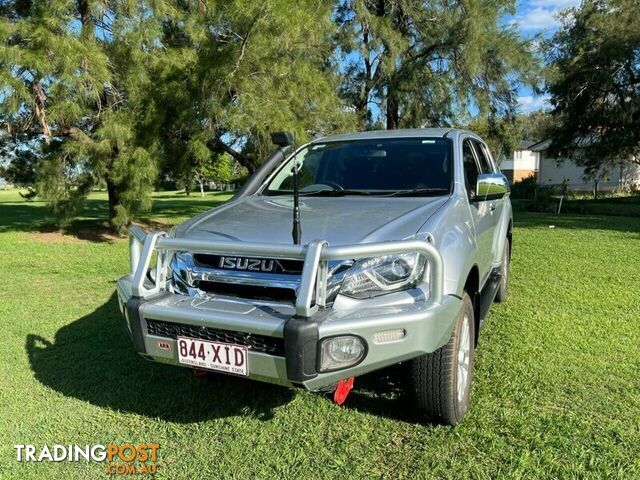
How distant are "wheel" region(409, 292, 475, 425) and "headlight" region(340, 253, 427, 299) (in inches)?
16.8

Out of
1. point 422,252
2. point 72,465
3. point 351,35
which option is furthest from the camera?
point 351,35

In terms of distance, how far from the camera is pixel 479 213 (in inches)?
152

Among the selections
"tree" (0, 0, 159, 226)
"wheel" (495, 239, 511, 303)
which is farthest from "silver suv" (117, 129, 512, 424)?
"tree" (0, 0, 159, 226)

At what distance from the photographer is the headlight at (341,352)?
Result: 2.38 metres

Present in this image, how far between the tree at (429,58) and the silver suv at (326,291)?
14.7 meters

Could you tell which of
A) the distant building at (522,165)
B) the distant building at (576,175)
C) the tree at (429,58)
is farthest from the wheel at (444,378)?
the distant building at (522,165)

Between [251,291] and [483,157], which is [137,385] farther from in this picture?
[483,157]

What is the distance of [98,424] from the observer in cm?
321

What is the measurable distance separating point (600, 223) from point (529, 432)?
1319 cm

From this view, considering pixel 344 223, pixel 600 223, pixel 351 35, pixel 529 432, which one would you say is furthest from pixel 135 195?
pixel 600 223

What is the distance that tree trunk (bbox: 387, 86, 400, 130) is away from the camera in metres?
18.2

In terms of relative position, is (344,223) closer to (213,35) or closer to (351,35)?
(213,35)

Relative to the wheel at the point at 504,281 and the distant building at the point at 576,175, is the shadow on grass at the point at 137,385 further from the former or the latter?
the distant building at the point at 576,175

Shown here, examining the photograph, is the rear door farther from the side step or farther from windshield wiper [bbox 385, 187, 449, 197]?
windshield wiper [bbox 385, 187, 449, 197]
